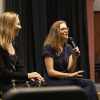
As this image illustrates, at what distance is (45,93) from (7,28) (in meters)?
1.77

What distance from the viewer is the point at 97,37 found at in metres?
5.81

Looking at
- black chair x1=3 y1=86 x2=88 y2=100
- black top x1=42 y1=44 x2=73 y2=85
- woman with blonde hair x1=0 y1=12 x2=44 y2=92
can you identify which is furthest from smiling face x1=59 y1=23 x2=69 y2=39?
black chair x1=3 y1=86 x2=88 y2=100

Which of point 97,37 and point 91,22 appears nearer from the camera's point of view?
point 91,22

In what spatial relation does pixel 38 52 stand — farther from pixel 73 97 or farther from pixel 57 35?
pixel 73 97

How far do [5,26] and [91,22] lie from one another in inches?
104

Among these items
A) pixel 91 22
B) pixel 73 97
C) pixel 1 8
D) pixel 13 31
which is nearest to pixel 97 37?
pixel 91 22

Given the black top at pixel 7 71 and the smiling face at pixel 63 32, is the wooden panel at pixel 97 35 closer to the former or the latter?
the smiling face at pixel 63 32

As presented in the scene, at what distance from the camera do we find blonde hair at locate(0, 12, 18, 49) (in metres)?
2.66

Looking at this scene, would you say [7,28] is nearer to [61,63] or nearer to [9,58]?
[9,58]

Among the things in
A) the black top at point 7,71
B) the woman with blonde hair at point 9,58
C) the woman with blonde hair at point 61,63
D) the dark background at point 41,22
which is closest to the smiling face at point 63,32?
the woman with blonde hair at point 61,63

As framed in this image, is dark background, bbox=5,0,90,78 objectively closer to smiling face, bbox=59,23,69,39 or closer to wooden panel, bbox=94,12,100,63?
wooden panel, bbox=94,12,100,63

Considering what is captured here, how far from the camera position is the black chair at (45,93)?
0.95 metres

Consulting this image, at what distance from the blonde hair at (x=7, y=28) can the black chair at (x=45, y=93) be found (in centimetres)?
168

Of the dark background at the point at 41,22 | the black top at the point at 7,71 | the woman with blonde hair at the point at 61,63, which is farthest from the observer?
the dark background at the point at 41,22
